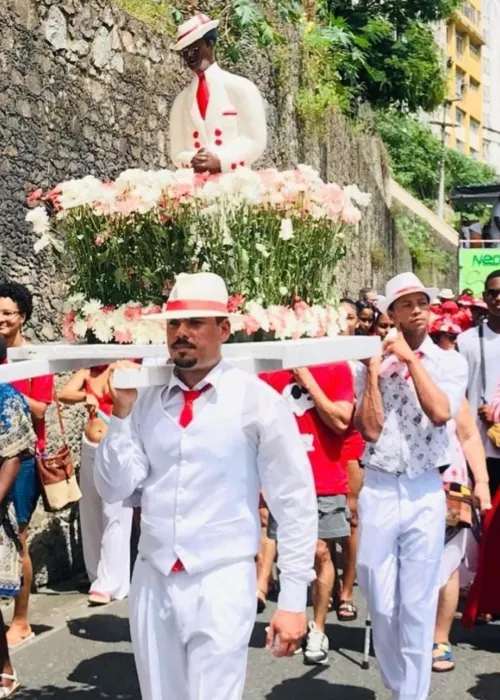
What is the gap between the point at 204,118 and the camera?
5.99 meters

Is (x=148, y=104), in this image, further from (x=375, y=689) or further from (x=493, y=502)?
(x=375, y=689)

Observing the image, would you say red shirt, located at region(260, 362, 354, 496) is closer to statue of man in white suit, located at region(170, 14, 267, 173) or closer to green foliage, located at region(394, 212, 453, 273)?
statue of man in white suit, located at region(170, 14, 267, 173)

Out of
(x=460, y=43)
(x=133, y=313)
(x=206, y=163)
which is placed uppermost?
(x=460, y=43)

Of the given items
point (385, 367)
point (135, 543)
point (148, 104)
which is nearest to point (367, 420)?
point (385, 367)

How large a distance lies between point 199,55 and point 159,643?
275 centimetres

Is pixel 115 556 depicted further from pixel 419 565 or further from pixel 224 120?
pixel 224 120

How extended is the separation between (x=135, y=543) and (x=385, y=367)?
393cm

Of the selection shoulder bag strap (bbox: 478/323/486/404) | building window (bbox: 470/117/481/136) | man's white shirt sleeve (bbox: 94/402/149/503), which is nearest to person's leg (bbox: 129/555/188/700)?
man's white shirt sleeve (bbox: 94/402/149/503)

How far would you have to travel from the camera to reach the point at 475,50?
66375mm

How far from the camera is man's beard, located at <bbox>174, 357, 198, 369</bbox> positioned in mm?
4605

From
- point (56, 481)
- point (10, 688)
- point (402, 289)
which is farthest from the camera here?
point (56, 481)

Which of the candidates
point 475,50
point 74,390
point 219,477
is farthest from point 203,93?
point 475,50

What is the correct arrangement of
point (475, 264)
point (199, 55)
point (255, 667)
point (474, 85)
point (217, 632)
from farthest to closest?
point (474, 85) < point (475, 264) < point (255, 667) < point (199, 55) < point (217, 632)

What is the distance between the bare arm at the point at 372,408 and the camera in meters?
6.25
